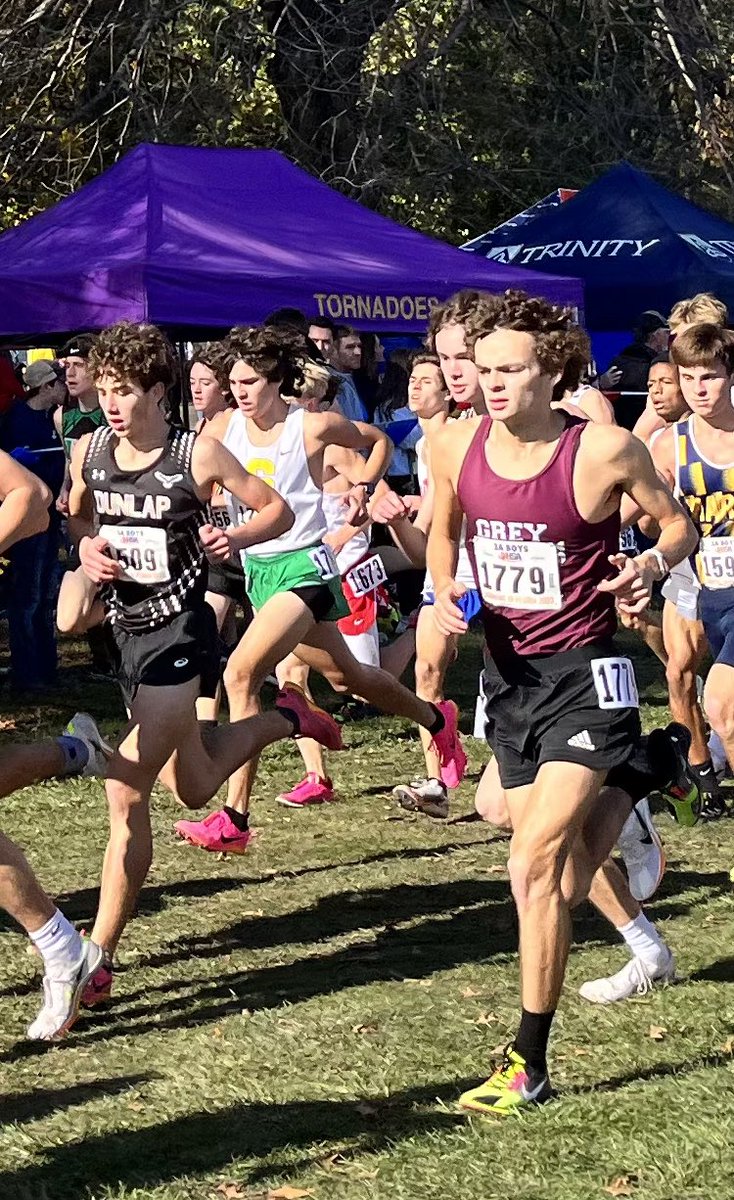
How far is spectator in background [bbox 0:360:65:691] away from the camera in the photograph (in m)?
12.1

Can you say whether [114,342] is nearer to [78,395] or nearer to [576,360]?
[576,360]

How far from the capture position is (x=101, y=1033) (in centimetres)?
584

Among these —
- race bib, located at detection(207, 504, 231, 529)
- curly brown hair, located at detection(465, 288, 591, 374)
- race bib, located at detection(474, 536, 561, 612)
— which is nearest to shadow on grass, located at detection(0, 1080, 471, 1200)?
race bib, located at detection(474, 536, 561, 612)

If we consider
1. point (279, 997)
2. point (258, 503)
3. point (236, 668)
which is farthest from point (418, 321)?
point (279, 997)

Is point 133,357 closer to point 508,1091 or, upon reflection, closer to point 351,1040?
point 351,1040

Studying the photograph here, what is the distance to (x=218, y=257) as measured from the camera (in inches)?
459

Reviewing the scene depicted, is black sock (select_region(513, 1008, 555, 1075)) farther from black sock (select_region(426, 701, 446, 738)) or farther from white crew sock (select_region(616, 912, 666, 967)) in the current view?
black sock (select_region(426, 701, 446, 738))

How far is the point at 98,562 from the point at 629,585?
1838 millimetres

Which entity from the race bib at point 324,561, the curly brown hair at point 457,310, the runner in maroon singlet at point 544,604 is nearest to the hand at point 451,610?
the runner in maroon singlet at point 544,604

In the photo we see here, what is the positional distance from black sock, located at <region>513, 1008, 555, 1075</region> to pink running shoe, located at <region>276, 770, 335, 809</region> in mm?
4051

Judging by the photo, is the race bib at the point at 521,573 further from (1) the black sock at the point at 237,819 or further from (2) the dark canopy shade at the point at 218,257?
(2) the dark canopy shade at the point at 218,257

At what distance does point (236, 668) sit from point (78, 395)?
17.1ft

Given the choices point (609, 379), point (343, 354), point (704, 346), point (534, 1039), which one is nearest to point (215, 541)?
point (534, 1039)

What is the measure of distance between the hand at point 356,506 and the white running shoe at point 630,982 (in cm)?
309
